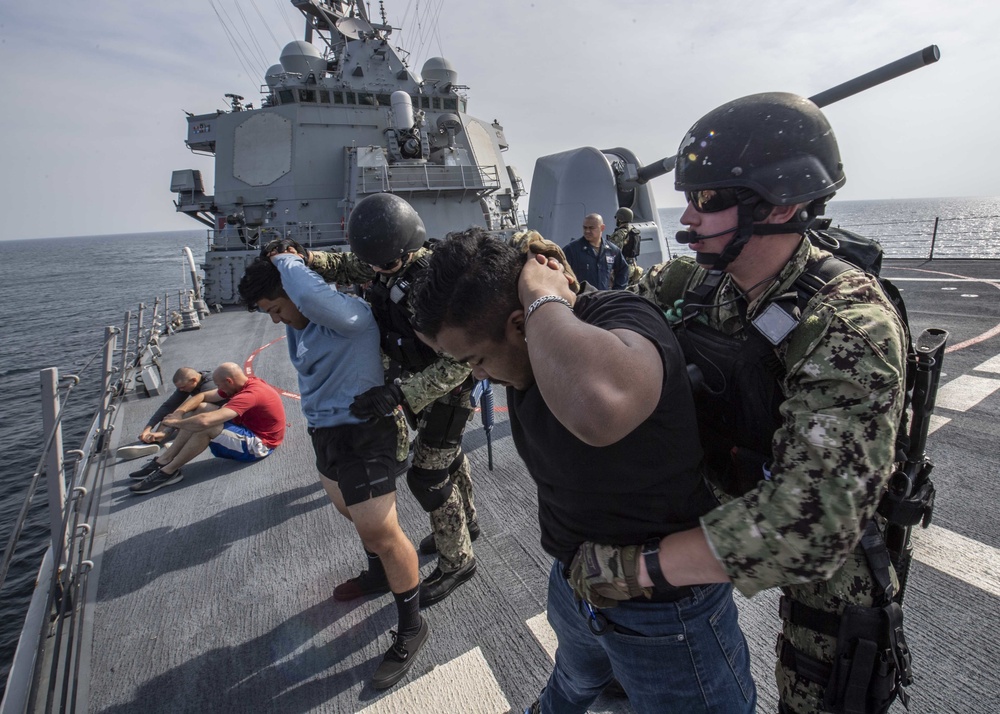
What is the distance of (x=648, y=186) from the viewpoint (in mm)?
9430

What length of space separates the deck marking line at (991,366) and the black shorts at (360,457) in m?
6.04

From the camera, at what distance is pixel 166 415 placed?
16.1 feet

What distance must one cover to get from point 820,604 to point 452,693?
5.24ft

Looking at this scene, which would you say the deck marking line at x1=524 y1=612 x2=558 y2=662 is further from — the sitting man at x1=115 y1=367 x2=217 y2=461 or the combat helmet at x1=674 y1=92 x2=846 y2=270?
the sitting man at x1=115 y1=367 x2=217 y2=461

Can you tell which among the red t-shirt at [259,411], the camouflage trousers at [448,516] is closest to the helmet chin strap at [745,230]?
the camouflage trousers at [448,516]

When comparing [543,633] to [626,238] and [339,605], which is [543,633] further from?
[626,238]

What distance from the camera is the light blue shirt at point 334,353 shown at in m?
2.27

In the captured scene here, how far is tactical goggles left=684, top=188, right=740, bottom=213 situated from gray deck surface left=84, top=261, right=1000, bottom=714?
6.55 feet

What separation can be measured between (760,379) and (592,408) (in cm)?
59

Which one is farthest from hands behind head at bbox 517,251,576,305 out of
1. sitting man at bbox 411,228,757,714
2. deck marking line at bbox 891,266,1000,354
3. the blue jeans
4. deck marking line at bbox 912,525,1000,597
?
deck marking line at bbox 891,266,1000,354

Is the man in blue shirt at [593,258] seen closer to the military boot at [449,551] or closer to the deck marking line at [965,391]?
the deck marking line at [965,391]

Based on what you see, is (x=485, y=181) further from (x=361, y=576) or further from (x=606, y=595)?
(x=606, y=595)

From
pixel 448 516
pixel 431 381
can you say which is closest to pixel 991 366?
pixel 448 516

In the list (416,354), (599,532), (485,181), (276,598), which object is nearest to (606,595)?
(599,532)
